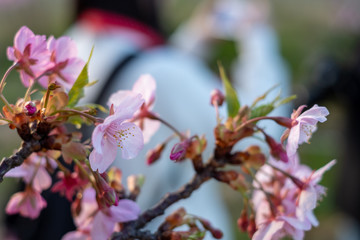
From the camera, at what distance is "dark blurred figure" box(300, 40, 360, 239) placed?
2557 mm

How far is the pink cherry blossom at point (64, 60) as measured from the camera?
423mm

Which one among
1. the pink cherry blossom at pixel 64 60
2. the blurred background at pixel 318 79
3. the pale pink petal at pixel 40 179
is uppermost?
the pink cherry blossom at pixel 64 60

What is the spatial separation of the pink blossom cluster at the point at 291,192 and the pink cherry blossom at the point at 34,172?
0.20 metres

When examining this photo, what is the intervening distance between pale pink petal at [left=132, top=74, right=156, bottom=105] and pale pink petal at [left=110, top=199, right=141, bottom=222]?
106 millimetres

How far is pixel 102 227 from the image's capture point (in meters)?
0.42

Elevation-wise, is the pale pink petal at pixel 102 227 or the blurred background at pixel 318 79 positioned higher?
the pale pink petal at pixel 102 227

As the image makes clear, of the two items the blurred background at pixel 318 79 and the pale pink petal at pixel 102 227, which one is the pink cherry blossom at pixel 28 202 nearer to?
the pale pink petal at pixel 102 227

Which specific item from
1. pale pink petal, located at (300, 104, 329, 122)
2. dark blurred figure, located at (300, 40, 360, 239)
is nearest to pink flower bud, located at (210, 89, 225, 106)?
pale pink petal, located at (300, 104, 329, 122)

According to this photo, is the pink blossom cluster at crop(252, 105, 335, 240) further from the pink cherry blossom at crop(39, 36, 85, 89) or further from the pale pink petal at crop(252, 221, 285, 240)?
the pink cherry blossom at crop(39, 36, 85, 89)

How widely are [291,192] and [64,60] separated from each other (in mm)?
232

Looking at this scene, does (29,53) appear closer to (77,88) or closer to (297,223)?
(77,88)

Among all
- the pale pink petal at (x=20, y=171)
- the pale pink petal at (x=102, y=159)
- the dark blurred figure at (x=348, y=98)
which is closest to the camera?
the pale pink petal at (x=102, y=159)

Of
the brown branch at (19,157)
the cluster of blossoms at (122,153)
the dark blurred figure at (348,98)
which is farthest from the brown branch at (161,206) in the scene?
the dark blurred figure at (348,98)

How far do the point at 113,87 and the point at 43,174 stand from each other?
1106 mm
